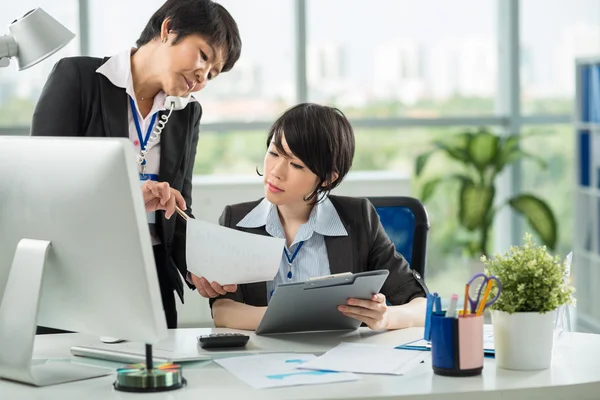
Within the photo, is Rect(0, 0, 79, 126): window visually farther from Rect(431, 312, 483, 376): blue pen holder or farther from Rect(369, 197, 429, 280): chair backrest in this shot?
Rect(431, 312, 483, 376): blue pen holder

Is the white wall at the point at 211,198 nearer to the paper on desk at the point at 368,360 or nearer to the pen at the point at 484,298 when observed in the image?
the paper on desk at the point at 368,360

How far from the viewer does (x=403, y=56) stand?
554 cm

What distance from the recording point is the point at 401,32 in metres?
5.51

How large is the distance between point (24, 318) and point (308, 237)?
2.64 feet

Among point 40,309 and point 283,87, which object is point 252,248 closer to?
point 40,309

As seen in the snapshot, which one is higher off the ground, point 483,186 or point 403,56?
point 403,56

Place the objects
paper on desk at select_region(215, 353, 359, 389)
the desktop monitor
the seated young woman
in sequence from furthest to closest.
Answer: the seated young woman, paper on desk at select_region(215, 353, 359, 389), the desktop monitor

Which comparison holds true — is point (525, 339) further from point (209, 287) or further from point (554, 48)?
point (554, 48)

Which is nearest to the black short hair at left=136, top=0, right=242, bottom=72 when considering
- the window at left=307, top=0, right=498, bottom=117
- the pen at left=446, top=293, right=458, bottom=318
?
the pen at left=446, top=293, right=458, bottom=318

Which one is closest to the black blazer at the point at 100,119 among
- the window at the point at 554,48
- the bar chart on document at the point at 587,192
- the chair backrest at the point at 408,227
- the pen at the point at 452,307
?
the chair backrest at the point at 408,227

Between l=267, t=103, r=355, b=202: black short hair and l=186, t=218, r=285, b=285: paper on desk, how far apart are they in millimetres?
449

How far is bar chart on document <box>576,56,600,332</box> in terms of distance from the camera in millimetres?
4836

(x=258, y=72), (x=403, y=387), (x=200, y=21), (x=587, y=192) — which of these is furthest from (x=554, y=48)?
(x=403, y=387)

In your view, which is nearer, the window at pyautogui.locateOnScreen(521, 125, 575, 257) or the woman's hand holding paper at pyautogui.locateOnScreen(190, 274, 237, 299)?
the woman's hand holding paper at pyautogui.locateOnScreen(190, 274, 237, 299)
